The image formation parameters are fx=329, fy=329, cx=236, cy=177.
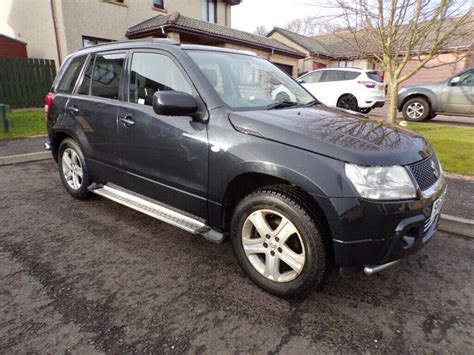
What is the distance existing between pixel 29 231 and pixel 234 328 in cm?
251

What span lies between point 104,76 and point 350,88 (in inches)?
389

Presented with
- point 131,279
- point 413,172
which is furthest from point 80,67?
point 413,172

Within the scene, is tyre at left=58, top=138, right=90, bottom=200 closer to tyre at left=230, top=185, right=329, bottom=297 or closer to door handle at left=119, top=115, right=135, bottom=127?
door handle at left=119, top=115, right=135, bottom=127

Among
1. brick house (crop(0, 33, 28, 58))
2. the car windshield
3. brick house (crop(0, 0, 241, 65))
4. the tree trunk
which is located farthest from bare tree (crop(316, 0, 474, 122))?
brick house (crop(0, 33, 28, 58))

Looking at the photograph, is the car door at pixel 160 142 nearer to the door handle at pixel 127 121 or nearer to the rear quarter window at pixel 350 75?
the door handle at pixel 127 121

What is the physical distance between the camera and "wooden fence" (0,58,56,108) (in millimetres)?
12344

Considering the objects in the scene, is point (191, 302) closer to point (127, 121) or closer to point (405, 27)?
point (127, 121)

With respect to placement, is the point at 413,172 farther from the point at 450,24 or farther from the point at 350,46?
the point at 350,46

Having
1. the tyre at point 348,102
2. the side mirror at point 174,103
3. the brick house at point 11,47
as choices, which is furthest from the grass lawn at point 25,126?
the tyre at point 348,102

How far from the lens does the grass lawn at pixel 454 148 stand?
211 inches

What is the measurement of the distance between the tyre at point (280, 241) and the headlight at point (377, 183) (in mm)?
362

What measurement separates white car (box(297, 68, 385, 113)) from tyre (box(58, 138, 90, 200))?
28.1ft

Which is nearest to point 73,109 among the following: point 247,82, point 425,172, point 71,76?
point 71,76

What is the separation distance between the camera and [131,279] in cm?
263
